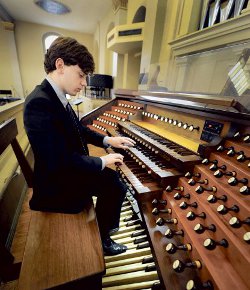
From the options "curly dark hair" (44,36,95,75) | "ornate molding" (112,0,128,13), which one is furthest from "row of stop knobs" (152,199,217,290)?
"ornate molding" (112,0,128,13)

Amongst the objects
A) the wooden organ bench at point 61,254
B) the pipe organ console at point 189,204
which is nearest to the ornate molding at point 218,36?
the pipe organ console at point 189,204

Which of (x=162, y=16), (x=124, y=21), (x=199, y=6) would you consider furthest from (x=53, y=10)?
(x=199, y=6)

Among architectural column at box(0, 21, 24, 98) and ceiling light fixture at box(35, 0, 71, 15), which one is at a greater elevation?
ceiling light fixture at box(35, 0, 71, 15)

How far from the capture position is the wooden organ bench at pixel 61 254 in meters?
0.77

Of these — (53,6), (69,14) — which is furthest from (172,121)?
(69,14)

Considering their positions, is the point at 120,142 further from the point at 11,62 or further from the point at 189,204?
the point at 11,62

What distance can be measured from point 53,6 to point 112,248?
394 inches

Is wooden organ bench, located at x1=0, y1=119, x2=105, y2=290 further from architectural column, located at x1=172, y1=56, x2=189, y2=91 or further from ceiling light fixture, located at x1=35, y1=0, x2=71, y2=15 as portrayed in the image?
ceiling light fixture, located at x1=35, y1=0, x2=71, y2=15

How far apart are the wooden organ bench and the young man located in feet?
0.37

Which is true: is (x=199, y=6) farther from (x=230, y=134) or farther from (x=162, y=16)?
(x=230, y=134)

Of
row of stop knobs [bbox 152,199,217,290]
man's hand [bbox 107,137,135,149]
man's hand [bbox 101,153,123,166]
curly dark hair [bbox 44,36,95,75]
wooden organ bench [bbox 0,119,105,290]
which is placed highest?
curly dark hair [bbox 44,36,95,75]

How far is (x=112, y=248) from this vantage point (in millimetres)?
1363

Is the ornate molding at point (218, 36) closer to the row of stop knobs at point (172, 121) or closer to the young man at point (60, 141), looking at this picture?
the row of stop knobs at point (172, 121)

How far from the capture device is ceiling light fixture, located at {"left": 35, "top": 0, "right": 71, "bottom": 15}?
23.5ft
